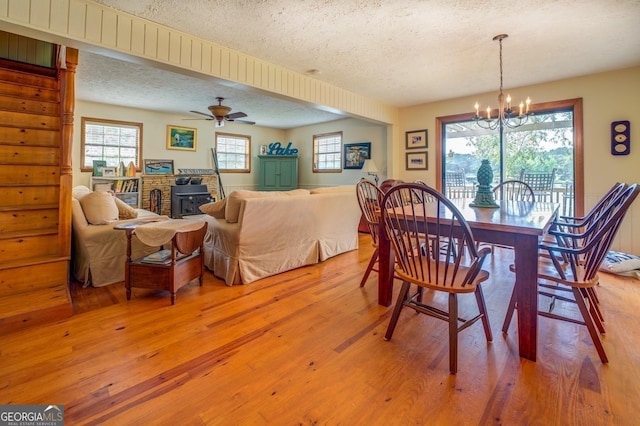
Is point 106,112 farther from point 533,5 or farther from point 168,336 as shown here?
point 533,5

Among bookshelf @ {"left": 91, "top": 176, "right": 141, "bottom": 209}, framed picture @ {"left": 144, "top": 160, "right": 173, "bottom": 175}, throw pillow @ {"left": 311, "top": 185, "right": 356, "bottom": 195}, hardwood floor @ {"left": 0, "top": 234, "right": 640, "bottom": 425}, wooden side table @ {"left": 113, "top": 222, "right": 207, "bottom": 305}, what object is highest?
framed picture @ {"left": 144, "top": 160, "right": 173, "bottom": 175}

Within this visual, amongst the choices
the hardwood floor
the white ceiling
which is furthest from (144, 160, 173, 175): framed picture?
the hardwood floor

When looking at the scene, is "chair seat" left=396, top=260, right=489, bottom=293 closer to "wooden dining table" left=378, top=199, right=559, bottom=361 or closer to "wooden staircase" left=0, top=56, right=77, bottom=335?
"wooden dining table" left=378, top=199, right=559, bottom=361

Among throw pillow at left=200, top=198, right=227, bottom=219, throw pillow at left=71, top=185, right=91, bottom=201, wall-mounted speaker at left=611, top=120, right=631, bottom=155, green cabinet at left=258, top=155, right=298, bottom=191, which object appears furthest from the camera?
green cabinet at left=258, top=155, right=298, bottom=191

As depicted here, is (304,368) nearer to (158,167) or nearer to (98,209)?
(98,209)

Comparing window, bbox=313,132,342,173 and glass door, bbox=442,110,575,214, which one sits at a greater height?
window, bbox=313,132,342,173

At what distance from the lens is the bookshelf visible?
5.61 m

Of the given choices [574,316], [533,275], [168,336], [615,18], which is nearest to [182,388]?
[168,336]

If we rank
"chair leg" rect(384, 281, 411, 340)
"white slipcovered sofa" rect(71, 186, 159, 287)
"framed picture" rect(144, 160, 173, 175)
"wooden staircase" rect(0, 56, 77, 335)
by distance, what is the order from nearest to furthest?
"chair leg" rect(384, 281, 411, 340)
"wooden staircase" rect(0, 56, 77, 335)
"white slipcovered sofa" rect(71, 186, 159, 287)
"framed picture" rect(144, 160, 173, 175)

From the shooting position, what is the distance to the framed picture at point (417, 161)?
5.56 metres

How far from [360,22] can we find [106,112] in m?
5.54

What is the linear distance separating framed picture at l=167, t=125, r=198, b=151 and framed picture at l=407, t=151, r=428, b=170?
16.1 ft

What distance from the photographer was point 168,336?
6.43 feet

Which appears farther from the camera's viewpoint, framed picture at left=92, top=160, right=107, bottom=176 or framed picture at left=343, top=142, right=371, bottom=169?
framed picture at left=343, top=142, right=371, bottom=169
